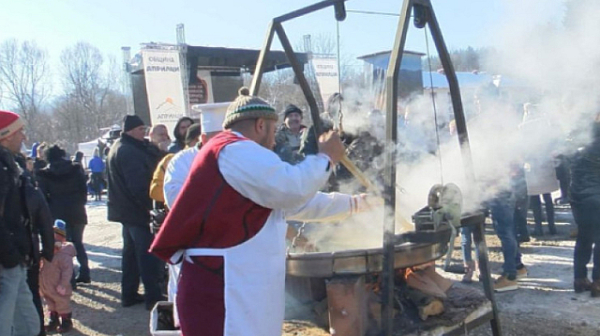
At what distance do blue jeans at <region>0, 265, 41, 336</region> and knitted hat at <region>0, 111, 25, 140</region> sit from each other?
93 centimetres

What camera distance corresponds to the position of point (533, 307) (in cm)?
508

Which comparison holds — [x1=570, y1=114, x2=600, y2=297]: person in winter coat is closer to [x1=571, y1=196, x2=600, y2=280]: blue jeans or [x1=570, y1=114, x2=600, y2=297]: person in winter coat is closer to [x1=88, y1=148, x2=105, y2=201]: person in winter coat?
[x1=571, y1=196, x2=600, y2=280]: blue jeans

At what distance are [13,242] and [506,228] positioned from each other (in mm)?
4580

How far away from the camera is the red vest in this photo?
2.35 meters

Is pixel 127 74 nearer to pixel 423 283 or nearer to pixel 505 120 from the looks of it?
pixel 505 120

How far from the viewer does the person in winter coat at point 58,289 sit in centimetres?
532

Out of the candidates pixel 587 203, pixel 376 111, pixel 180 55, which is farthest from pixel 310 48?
pixel 587 203

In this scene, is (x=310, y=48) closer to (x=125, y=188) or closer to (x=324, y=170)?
(x=125, y=188)

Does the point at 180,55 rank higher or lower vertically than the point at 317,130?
higher

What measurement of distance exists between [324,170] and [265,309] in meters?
0.67

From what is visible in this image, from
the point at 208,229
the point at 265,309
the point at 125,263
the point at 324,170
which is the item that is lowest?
the point at 125,263

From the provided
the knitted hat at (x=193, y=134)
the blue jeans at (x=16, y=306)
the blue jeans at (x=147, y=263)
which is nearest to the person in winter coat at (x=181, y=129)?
the blue jeans at (x=147, y=263)

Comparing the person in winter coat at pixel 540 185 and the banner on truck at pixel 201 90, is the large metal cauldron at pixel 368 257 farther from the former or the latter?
the banner on truck at pixel 201 90

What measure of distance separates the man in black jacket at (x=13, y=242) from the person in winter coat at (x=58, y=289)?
4.51 feet
